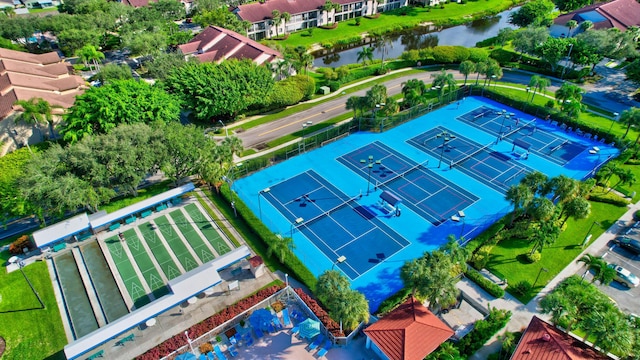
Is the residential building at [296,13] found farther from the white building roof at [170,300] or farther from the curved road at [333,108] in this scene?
the white building roof at [170,300]

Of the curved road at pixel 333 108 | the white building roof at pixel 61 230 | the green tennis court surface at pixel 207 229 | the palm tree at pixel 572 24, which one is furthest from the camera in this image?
the palm tree at pixel 572 24

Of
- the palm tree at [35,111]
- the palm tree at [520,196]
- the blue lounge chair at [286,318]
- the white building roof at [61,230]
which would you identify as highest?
the palm tree at [35,111]

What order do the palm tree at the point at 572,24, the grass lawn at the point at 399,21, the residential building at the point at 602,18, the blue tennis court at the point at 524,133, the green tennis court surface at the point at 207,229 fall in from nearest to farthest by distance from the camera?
the green tennis court surface at the point at 207,229 → the blue tennis court at the point at 524,133 → the palm tree at the point at 572,24 → the residential building at the point at 602,18 → the grass lawn at the point at 399,21

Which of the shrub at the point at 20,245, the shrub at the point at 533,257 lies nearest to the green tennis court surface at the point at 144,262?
the shrub at the point at 20,245

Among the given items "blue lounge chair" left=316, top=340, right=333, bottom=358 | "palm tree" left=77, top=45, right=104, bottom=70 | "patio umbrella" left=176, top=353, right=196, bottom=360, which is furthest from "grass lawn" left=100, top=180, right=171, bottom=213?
"palm tree" left=77, top=45, right=104, bottom=70

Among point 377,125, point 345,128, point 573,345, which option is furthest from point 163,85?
point 573,345

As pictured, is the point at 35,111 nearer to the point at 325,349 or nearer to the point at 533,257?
the point at 325,349
